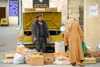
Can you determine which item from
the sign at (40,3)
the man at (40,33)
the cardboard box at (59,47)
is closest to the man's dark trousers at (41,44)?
the man at (40,33)

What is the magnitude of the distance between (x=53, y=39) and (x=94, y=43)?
1.66m

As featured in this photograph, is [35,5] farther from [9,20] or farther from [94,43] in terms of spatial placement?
[9,20]

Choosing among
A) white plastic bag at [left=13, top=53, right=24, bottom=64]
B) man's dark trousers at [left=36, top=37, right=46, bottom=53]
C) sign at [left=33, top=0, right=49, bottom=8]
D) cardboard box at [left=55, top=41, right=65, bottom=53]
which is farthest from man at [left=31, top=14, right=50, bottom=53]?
sign at [left=33, top=0, right=49, bottom=8]

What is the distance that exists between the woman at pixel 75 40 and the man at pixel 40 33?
7.09 ft

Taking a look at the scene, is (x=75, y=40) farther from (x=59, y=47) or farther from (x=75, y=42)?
(x=59, y=47)

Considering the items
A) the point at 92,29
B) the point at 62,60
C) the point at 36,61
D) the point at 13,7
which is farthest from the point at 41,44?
the point at 13,7

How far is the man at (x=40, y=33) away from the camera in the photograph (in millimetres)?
12172

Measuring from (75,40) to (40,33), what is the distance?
8.02ft

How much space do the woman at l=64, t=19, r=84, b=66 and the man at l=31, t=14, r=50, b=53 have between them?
216 centimetres

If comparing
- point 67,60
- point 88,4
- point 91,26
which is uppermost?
point 88,4

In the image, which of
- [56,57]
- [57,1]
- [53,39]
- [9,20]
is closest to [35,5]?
[57,1]

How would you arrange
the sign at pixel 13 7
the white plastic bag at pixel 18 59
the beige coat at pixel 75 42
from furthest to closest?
1. the sign at pixel 13 7
2. the white plastic bag at pixel 18 59
3. the beige coat at pixel 75 42

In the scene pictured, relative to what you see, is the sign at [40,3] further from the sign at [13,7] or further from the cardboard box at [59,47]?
the sign at [13,7]

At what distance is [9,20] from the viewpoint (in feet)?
123
